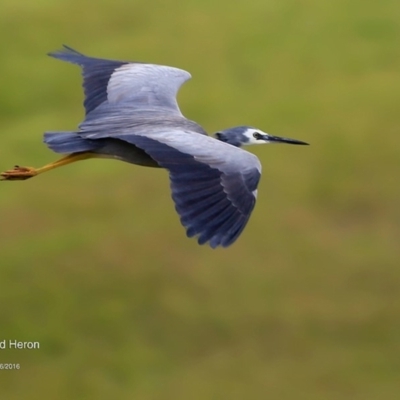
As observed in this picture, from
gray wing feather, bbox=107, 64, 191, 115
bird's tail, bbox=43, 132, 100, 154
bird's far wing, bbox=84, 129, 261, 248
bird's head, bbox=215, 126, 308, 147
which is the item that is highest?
gray wing feather, bbox=107, 64, 191, 115

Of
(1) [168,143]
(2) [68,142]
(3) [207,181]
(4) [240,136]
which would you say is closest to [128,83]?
(4) [240,136]

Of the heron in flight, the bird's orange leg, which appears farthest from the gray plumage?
the bird's orange leg

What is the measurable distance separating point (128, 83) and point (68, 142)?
147 cm

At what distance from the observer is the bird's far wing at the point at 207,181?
8.33 meters

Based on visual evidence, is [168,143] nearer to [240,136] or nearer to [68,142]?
[68,142]

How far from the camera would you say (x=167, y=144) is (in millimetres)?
9031

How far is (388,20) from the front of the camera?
69.4 feet

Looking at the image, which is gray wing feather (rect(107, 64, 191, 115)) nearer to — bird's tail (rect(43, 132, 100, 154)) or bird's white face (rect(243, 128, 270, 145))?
bird's white face (rect(243, 128, 270, 145))

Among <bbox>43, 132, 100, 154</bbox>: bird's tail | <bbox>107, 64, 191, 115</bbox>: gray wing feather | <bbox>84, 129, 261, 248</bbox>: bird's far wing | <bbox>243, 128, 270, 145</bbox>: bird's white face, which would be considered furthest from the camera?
<bbox>243, 128, 270, 145</bbox>: bird's white face

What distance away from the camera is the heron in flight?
843 centimetres

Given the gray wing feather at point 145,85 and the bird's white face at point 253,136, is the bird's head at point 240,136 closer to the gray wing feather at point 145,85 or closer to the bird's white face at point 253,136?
the bird's white face at point 253,136

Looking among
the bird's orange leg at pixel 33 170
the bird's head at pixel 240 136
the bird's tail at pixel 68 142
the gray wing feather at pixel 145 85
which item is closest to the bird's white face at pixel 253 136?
the bird's head at pixel 240 136

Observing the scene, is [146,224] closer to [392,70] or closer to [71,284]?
[71,284]

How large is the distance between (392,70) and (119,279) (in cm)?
667
